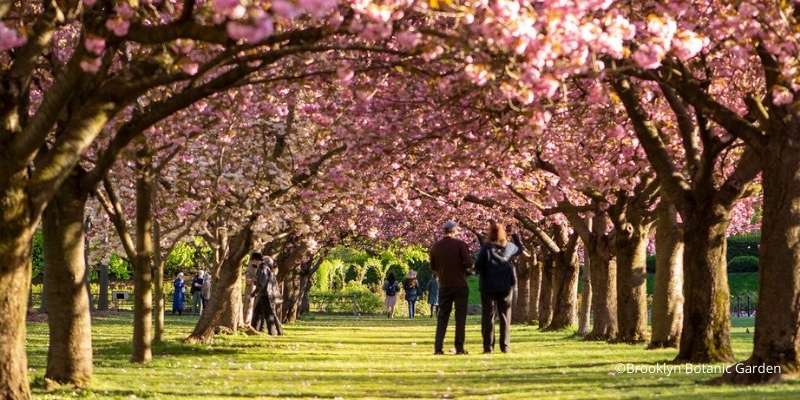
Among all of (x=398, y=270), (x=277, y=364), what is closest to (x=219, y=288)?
(x=277, y=364)

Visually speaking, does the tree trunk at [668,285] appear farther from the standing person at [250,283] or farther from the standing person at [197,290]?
the standing person at [197,290]

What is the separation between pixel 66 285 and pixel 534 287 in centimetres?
3620

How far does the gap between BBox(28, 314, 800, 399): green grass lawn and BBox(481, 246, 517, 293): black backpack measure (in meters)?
1.05

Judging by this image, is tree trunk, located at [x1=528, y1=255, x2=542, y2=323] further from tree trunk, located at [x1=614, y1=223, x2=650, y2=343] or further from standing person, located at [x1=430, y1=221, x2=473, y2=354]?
standing person, located at [x1=430, y1=221, x2=473, y2=354]

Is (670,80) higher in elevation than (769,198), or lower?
higher

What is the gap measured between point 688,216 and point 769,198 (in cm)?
352

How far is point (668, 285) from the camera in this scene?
76.8 ft

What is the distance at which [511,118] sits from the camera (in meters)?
17.8

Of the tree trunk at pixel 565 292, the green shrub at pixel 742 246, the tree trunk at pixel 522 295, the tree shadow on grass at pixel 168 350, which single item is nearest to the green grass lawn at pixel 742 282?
the green shrub at pixel 742 246

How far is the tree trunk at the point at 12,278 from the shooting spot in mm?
11602

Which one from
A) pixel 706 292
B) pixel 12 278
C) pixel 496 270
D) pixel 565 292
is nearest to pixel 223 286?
pixel 496 270

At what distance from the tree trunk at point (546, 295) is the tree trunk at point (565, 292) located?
2597mm

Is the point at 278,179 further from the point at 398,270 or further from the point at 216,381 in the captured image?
the point at 398,270

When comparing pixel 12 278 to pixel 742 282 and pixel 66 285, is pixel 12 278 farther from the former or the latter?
pixel 742 282
